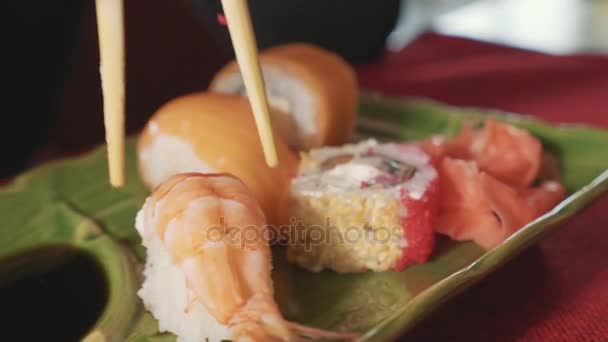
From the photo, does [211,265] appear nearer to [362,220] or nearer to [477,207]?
[362,220]

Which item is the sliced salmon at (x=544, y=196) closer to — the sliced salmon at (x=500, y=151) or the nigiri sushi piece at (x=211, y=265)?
the sliced salmon at (x=500, y=151)

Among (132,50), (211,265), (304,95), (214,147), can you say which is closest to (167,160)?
(214,147)

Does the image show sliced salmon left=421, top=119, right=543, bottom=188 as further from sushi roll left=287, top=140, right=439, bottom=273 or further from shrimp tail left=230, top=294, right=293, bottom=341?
shrimp tail left=230, top=294, right=293, bottom=341

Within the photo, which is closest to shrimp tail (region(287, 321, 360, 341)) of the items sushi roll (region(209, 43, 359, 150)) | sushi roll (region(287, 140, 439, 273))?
sushi roll (region(287, 140, 439, 273))

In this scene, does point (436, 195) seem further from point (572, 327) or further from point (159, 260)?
point (159, 260)

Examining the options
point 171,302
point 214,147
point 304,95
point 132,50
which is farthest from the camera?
point 132,50

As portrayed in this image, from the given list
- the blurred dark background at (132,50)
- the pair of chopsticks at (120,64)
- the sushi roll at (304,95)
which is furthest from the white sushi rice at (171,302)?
the sushi roll at (304,95)

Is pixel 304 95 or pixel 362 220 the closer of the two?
pixel 362 220
